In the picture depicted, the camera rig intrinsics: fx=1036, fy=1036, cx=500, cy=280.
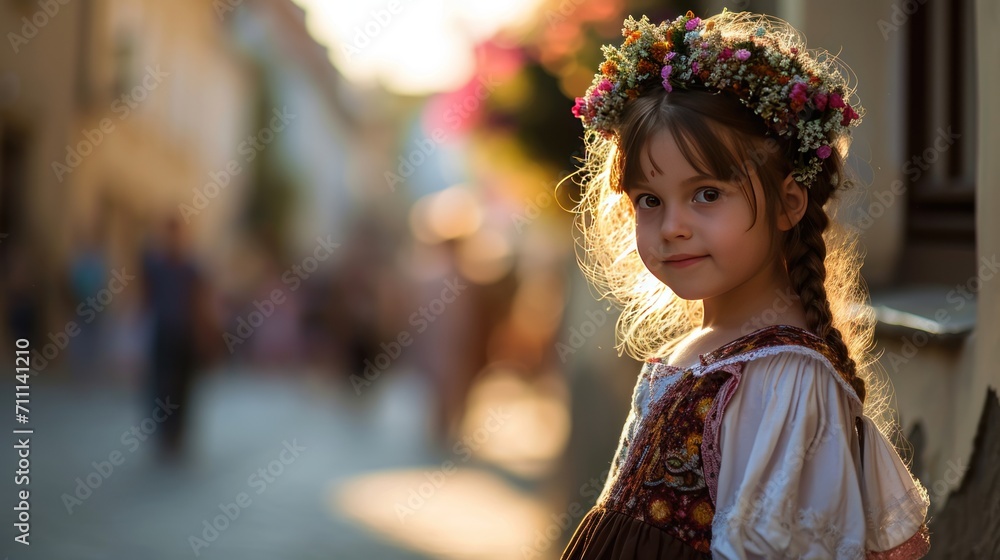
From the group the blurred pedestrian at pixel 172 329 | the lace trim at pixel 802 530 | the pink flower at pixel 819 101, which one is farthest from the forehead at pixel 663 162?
the blurred pedestrian at pixel 172 329

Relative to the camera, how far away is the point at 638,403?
2.12 meters

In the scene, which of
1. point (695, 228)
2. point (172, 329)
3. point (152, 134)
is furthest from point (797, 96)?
point (152, 134)

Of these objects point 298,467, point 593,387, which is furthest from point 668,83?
point 298,467

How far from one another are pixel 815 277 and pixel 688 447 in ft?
1.44

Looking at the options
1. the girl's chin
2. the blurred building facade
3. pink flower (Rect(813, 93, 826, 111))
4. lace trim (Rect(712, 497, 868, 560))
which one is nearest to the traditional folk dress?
lace trim (Rect(712, 497, 868, 560))

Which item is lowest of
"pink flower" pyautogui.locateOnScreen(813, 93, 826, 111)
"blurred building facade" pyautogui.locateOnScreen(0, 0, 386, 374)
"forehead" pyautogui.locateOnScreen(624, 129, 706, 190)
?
"forehead" pyautogui.locateOnScreen(624, 129, 706, 190)

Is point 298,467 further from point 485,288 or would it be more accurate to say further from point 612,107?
point 612,107

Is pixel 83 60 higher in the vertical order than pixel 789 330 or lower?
higher

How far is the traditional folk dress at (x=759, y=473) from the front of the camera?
171 centimetres

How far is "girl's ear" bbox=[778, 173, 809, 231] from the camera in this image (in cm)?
198

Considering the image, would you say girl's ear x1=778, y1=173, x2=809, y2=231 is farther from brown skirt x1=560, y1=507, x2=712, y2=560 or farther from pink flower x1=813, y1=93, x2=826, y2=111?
brown skirt x1=560, y1=507, x2=712, y2=560

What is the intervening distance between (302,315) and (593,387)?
16484 millimetres

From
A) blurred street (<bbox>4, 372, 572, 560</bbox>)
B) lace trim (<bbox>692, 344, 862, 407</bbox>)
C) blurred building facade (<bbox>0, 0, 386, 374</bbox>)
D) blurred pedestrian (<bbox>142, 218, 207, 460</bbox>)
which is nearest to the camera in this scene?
lace trim (<bbox>692, 344, 862, 407</bbox>)

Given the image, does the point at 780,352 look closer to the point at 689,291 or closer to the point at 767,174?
the point at 689,291
